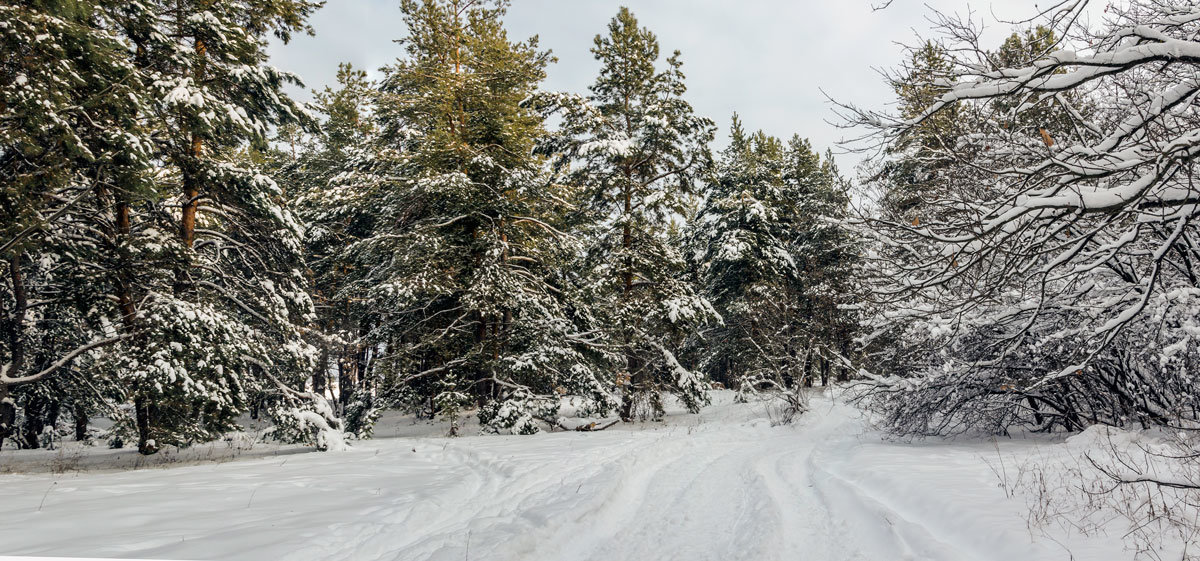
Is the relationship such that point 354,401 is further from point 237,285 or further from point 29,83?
point 29,83

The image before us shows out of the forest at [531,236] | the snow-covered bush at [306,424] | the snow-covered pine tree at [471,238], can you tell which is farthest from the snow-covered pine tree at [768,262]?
the snow-covered bush at [306,424]

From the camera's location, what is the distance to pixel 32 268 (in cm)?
1132

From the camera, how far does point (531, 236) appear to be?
16.8 meters

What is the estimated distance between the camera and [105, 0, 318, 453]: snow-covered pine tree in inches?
394

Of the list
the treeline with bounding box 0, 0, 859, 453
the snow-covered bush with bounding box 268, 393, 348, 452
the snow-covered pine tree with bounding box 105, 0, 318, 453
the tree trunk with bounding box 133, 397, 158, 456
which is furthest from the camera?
the snow-covered bush with bounding box 268, 393, 348, 452

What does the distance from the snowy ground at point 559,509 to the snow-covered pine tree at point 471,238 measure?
4.92 m

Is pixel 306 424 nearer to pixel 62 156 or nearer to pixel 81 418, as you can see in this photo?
pixel 62 156

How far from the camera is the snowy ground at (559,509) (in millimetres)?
4559

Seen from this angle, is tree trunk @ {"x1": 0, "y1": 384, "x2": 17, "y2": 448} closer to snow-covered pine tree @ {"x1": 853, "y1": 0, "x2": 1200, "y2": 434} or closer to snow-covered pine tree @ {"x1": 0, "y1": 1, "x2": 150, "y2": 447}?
snow-covered pine tree @ {"x1": 0, "y1": 1, "x2": 150, "y2": 447}

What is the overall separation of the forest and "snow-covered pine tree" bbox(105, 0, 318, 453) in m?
0.07

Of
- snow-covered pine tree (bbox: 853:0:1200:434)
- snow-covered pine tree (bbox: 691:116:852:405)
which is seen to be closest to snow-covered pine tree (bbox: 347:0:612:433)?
snow-covered pine tree (bbox: 853:0:1200:434)

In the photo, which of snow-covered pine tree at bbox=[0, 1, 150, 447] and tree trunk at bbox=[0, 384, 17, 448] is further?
tree trunk at bbox=[0, 384, 17, 448]

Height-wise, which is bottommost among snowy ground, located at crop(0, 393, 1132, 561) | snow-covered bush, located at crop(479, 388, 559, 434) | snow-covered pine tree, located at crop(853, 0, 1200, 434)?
snowy ground, located at crop(0, 393, 1132, 561)

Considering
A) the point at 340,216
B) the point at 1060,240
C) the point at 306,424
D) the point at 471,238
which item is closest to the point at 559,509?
the point at 1060,240
